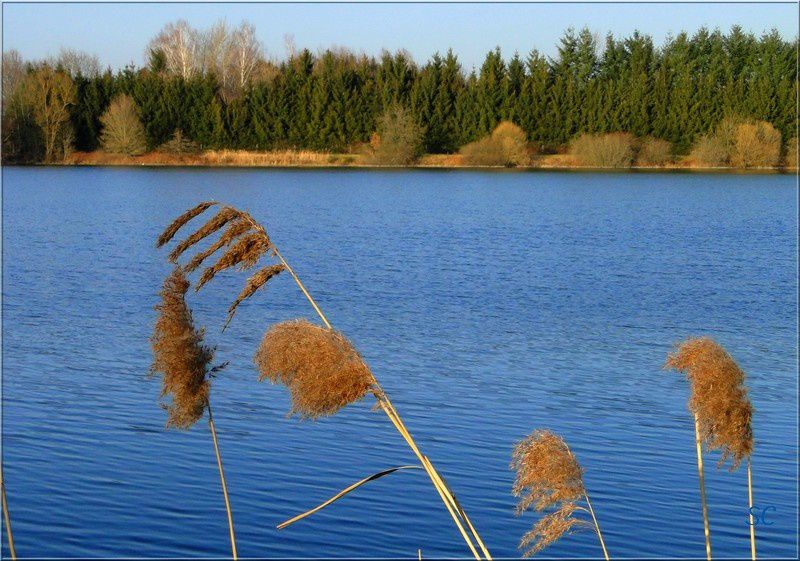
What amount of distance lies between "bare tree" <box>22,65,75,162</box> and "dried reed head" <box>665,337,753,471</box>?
6344cm

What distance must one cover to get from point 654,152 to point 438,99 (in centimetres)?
1356

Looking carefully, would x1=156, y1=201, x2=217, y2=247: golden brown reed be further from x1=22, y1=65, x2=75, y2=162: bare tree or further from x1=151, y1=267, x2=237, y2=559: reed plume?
x1=22, y1=65, x2=75, y2=162: bare tree

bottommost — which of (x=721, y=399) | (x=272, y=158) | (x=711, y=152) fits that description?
(x=272, y=158)

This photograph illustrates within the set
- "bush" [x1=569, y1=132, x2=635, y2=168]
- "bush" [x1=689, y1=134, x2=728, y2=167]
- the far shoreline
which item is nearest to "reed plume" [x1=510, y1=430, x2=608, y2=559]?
the far shoreline

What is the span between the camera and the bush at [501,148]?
6400 centimetres

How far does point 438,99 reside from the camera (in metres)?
66.5

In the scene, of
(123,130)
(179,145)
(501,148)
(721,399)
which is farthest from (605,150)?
(721,399)

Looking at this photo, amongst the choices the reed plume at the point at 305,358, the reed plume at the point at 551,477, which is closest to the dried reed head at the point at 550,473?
the reed plume at the point at 551,477

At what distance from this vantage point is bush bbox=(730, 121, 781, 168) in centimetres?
6159

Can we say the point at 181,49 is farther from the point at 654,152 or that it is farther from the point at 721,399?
the point at 721,399

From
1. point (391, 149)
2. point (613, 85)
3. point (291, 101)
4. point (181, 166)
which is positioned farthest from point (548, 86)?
point (181, 166)

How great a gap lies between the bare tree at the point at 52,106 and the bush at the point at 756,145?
39.3m

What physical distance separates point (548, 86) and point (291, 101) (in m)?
16.3

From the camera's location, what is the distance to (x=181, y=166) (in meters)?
63.6
